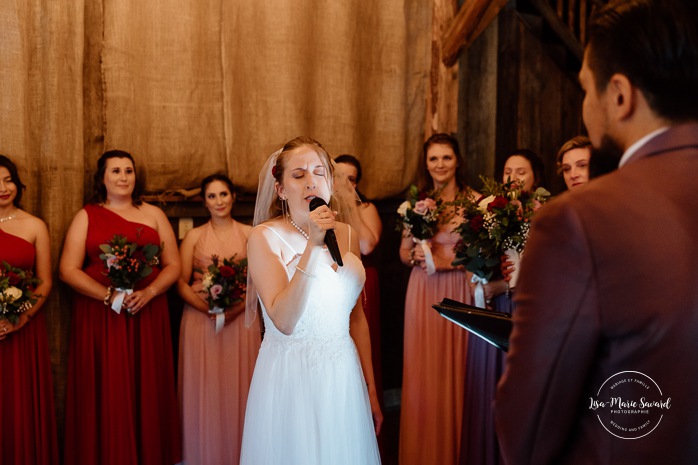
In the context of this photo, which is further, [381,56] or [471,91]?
[471,91]

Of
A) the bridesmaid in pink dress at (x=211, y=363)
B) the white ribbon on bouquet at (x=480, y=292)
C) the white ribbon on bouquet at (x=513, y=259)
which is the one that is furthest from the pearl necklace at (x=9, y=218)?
the white ribbon on bouquet at (x=513, y=259)

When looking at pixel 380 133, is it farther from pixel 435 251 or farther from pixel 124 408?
pixel 124 408

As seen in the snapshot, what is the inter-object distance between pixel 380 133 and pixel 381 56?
0.57 m

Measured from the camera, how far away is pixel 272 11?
12.9ft

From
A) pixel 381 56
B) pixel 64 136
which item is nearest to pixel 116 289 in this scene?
pixel 64 136

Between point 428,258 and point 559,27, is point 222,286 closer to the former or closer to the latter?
point 428,258

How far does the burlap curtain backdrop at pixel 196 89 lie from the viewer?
330cm

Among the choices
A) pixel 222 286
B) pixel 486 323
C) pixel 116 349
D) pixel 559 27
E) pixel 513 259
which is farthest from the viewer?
pixel 559 27

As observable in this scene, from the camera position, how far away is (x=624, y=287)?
Result: 81 centimetres

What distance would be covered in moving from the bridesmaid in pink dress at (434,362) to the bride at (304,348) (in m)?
1.20

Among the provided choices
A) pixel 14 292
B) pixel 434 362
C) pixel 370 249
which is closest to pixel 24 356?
pixel 14 292

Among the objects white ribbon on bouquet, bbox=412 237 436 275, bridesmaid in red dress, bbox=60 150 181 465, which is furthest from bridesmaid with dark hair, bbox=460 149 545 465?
bridesmaid in red dress, bbox=60 150 181 465

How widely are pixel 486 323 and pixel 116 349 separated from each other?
255 cm

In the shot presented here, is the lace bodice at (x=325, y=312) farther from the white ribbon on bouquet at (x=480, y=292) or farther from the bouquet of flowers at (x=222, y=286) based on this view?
the bouquet of flowers at (x=222, y=286)
